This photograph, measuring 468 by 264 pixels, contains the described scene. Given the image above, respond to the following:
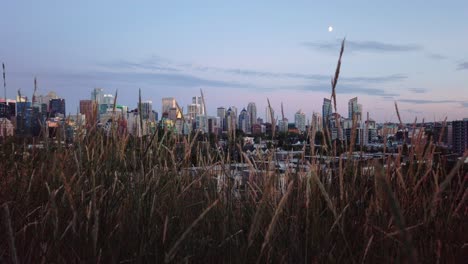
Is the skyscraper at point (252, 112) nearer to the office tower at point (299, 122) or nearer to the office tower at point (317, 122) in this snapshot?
the office tower at point (299, 122)

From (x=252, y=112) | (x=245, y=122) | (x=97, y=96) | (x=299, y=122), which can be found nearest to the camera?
(x=97, y=96)

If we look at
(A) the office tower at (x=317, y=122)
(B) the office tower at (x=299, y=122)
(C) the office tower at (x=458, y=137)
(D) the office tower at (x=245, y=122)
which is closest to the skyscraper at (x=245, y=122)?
(D) the office tower at (x=245, y=122)

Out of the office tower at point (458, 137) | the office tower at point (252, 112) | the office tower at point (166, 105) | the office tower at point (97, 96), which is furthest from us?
the office tower at point (252, 112)

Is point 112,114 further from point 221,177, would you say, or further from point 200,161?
point 221,177

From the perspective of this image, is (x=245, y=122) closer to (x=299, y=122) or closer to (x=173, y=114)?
(x=299, y=122)

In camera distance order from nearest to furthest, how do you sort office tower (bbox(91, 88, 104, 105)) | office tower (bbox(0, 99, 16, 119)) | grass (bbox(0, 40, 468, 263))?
1. grass (bbox(0, 40, 468, 263))
2. office tower (bbox(91, 88, 104, 105))
3. office tower (bbox(0, 99, 16, 119))

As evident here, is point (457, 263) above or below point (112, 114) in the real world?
below

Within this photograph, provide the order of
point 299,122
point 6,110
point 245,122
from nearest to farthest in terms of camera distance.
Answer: point 299,122
point 245,122
point 6,110

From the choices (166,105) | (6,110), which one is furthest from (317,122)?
(6,110)

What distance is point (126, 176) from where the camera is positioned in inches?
86.7

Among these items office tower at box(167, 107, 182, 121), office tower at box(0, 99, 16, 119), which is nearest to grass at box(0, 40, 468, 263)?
office tower at box(167, 107, 182, 121)

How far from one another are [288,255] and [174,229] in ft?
1.75

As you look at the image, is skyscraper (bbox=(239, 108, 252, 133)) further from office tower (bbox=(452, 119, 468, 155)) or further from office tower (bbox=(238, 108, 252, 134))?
office tower (bbox=(452, 119, 468, 155))

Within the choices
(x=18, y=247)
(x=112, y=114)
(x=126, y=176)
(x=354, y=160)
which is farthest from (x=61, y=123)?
(x=354, y=160)
